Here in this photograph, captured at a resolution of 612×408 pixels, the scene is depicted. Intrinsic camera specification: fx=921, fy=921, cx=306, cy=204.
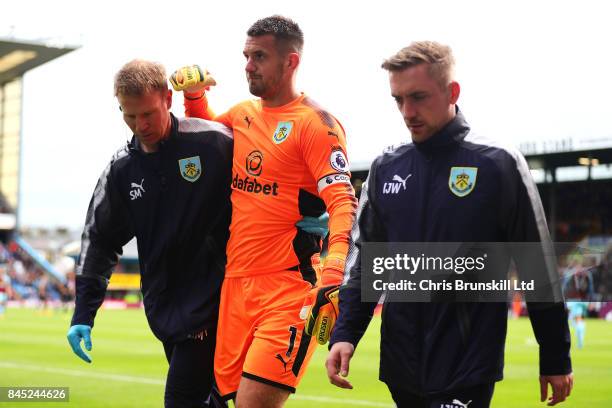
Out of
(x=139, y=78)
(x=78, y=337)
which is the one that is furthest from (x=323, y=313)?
(x=78, y=337)

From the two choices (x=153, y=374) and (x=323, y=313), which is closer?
(x=323, y=313)

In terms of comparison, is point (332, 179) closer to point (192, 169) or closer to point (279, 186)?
point (279, 186)

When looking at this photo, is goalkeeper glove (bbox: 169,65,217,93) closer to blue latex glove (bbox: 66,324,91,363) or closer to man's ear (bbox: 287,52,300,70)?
man's ear (bbox: 287,52,300,70)

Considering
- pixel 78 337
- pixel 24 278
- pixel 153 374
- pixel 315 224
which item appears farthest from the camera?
pixel 24 278

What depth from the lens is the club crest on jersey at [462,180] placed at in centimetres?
362

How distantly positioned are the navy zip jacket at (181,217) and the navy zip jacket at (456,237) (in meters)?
1.51

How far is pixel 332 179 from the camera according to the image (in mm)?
4707

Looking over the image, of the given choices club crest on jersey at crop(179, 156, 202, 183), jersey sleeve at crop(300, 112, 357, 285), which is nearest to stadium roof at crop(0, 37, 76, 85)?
club crest on jersey at crop(179, 156, 202, 183)

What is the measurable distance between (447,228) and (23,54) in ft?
188

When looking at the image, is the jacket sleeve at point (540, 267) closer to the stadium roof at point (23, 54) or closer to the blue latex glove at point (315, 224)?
the blue latex glove at point (315, 224)

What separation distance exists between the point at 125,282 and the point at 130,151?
51.6 meters

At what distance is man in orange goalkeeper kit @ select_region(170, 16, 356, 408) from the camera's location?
4.79 m

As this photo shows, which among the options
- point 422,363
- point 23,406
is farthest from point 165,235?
point 23,406

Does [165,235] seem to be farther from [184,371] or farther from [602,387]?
[602,387]
